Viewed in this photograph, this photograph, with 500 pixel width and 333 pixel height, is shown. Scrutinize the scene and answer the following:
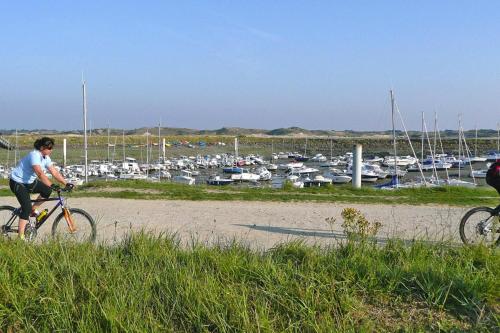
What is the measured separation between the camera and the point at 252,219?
1142cm

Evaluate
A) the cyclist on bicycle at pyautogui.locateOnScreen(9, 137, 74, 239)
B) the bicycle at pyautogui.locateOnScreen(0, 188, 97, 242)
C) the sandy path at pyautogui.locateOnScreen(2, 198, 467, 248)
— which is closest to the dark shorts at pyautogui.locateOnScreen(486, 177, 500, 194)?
the sandy path at pyautogui.locateOnScreen(2, 198, 467, 248)

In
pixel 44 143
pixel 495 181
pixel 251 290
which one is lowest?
pixel 251 290

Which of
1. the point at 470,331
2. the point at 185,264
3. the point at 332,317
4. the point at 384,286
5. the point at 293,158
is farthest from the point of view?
the point at 293,158

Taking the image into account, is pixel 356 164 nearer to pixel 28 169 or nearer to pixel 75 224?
pixel 75 224

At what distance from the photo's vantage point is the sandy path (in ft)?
30.3

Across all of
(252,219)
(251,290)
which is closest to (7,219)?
(252,219)

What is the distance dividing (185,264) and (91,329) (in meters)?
1.58

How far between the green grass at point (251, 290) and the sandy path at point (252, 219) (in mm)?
2571

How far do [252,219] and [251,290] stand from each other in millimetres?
6594

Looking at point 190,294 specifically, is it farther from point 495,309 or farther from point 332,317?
point 495,309

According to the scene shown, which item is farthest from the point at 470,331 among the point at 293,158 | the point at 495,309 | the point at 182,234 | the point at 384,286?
the point at 293,158

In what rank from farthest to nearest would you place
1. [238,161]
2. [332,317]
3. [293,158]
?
[293,158] < [238,161] < [332,317]

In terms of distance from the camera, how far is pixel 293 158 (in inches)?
3292

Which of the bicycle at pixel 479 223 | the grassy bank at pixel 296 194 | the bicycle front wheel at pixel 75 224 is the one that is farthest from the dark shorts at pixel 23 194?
the grassy bank at pixel 296 194
